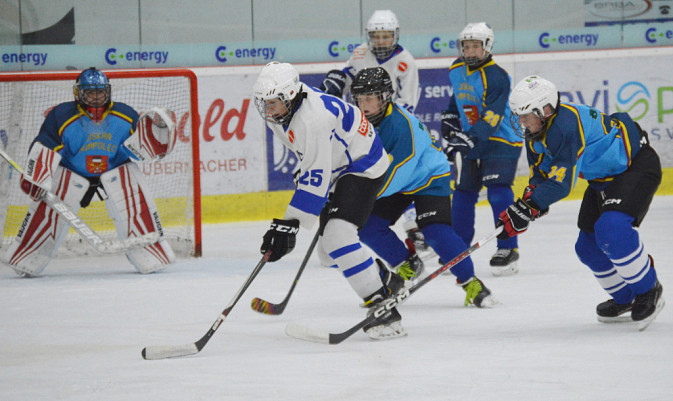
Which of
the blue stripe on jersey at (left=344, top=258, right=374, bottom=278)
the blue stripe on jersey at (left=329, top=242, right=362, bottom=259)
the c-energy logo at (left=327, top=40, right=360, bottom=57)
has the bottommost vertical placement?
the blue stripe on jersey at (left=344, top=258, right=374, bottom=278)

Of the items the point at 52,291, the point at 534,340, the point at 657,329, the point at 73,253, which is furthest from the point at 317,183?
the point at 73,253

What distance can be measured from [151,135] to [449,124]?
1555 millimetres

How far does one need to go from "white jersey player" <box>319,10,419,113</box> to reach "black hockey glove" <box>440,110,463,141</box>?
52 cm

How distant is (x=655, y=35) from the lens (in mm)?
7527

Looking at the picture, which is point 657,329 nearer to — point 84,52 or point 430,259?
point 430,259

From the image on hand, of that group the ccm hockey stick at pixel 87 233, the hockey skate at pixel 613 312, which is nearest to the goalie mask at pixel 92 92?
the ccm hockey stick at pixel 87 233

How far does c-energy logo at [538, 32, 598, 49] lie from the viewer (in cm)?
745

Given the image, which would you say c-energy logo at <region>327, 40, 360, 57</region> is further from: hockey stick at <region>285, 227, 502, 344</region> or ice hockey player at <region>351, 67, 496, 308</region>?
hockey stick at <region>285, 227, 502, 344</region>

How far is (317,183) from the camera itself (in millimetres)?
3115

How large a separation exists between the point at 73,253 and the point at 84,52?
6.14 ft

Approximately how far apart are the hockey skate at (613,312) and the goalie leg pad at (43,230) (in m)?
2.76

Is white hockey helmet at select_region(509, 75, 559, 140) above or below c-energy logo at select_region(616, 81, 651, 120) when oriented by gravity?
below

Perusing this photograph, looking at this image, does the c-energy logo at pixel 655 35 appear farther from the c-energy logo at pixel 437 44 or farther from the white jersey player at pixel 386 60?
the white jersey player at pixel 386 60

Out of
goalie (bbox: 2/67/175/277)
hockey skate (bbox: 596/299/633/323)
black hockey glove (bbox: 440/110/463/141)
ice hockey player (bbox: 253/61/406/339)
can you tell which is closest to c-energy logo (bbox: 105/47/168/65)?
goalie (bbox: 2/67/175/277)
